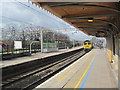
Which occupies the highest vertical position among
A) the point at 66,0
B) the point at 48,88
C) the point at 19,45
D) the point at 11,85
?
the point at 66,0

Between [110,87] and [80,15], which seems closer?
[110,87]

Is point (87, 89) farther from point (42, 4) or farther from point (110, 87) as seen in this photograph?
point (42, 4)

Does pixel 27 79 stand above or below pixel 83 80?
below

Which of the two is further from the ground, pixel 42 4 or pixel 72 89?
pixel 42 4

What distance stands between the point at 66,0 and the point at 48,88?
12.5 feet

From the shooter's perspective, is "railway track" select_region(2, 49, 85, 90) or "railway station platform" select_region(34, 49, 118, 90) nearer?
"railway station platform" select_region(34, 49, 118, 90)

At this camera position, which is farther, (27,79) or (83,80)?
(27,79)

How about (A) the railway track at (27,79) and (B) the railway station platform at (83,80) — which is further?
(A) the railway track at (27,79)

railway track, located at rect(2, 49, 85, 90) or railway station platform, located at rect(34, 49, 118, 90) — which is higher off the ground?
railway station platform, located at rect(34, 49, 118, 90)

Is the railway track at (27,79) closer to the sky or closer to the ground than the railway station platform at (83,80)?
closer to the ground

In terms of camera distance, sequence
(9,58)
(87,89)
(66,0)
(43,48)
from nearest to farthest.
Result: (66,0)
(87,89)
(9,58)
(43,48)

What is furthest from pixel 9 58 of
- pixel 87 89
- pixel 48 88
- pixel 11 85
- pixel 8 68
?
pixel 87 89

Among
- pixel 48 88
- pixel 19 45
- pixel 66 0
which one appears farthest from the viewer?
pixel 19 45

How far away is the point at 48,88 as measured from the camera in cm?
533
